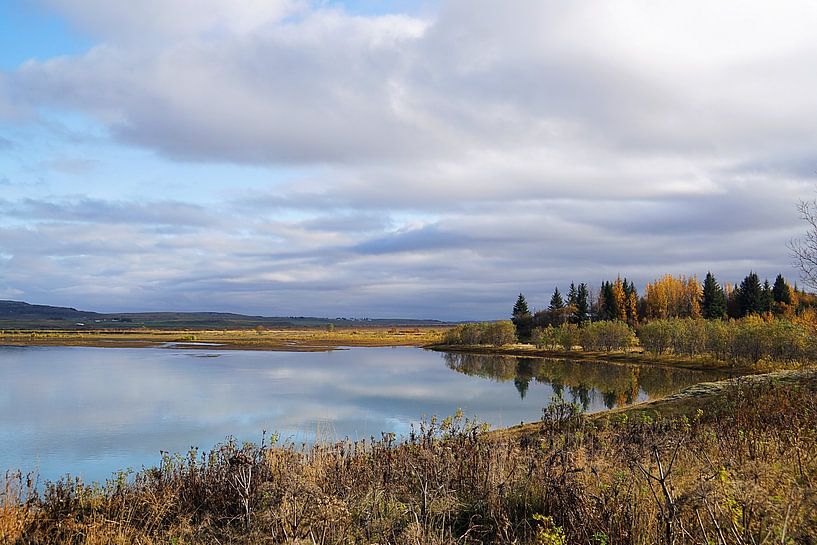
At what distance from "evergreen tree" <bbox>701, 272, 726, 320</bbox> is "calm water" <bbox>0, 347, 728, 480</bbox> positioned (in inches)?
1384

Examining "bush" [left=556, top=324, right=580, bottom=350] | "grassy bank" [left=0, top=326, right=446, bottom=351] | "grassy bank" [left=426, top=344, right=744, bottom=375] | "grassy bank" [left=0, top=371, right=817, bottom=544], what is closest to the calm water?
"grassy bank" [left=426, top=344, right=744, bottom=375]

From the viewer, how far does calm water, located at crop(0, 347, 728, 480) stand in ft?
58.1

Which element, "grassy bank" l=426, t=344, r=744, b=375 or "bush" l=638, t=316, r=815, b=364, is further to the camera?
"grassy bank" l=426, t=344, r=744, b=375

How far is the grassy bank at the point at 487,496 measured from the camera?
15.2 feet

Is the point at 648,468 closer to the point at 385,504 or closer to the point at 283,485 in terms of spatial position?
→ the point at 385,504

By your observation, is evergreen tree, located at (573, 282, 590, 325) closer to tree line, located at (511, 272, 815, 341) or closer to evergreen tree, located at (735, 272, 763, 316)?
tree line, located at (511, 272, 815, 341)

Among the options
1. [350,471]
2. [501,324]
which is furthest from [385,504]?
[501,324]

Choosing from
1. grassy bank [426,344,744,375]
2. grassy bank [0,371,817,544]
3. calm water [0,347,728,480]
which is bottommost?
grassy bank [426,344,744,375]

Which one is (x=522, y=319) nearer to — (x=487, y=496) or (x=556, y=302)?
(x=556, y=302)

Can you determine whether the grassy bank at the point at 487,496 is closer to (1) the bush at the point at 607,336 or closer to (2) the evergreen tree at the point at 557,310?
(1) the bush at the point at 607,336

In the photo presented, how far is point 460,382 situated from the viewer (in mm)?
39625

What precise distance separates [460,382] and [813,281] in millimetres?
23282

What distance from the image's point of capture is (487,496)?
6516mm

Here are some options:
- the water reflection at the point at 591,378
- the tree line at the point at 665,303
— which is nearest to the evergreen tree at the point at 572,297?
the tree line at the point at 665,303
